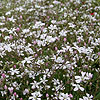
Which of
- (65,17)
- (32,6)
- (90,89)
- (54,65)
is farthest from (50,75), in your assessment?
(32,6)

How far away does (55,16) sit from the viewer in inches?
169

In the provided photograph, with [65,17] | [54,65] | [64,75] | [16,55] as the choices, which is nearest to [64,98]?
[64,75]

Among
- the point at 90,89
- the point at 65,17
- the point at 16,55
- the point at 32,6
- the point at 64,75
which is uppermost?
the point at 32,6

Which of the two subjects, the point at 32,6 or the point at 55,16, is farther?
the point at 32,6

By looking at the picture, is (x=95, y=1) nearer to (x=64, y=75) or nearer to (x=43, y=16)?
(x=43, y=16)

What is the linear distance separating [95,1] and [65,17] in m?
1.35

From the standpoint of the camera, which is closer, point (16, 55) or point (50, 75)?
point (50, 75)

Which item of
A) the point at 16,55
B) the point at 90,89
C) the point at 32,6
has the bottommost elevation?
the point at 90,89

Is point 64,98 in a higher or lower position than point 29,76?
lower

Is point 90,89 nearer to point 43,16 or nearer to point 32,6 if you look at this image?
point 43,16

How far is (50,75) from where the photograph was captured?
2543 millimetres

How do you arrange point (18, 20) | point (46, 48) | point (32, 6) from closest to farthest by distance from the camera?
point (46, 48)
point (18, 20)
point (32, 6)

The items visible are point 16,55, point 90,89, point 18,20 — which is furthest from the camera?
point 18,20

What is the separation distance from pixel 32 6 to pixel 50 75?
268cm
